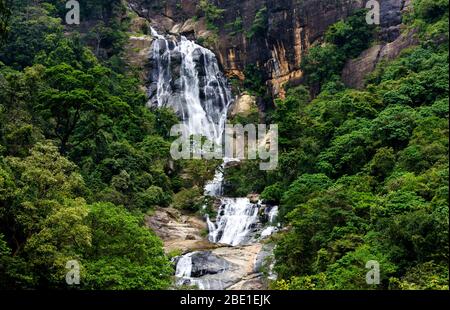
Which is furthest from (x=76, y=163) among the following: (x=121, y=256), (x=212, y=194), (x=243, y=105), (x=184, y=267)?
(x=243, y=105)

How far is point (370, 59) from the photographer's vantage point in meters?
44.8

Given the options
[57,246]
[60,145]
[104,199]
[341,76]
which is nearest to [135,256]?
[57,246]

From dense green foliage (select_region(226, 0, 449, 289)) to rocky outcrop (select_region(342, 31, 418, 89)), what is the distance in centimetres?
80

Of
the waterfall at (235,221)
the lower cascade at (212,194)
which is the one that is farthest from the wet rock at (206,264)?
the waterfall at (235,221)

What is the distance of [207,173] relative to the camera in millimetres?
40438

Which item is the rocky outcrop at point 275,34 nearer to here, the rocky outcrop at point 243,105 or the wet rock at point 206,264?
the rocky outcrop at point 243,105

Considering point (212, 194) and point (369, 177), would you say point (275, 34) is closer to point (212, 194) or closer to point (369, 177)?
point (212, 194)

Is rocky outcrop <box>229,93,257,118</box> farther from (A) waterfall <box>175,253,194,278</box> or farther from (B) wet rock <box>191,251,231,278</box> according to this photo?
(A) waterfall <box>175,253,194,278</box>

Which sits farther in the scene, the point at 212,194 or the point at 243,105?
the point at 243,105

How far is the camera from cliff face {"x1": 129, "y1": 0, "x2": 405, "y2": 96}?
48.5 meters

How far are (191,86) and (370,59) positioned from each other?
1382 centimetres

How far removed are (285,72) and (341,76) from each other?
5.54 metres

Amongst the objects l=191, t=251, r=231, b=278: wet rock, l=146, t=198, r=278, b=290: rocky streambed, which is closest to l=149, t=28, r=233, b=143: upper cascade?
l=146, t=198, r=278, b=290: rocky streambed

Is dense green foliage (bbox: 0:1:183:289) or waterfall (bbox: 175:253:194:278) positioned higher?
dense green foliage (bbox: 0:1:183:289)
